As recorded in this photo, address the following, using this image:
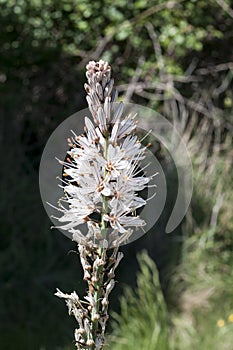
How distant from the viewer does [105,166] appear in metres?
1.29

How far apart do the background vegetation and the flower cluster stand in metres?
3.28

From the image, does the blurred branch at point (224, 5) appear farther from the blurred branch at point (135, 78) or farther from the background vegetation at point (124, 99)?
the blurred branch at point (135, 78)

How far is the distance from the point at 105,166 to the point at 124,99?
4.22 meters

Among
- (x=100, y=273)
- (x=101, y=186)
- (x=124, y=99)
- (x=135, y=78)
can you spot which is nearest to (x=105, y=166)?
(x=101, y=186)

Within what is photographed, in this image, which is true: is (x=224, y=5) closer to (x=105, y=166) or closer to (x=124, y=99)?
(x=124, y=99)

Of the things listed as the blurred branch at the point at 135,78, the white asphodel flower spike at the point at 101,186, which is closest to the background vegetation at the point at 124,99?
the blurred branch at the point at 135,78

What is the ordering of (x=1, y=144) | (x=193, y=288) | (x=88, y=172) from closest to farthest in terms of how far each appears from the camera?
(x=88, y=172) → (x=193, y=288) → (x=1, y=144)

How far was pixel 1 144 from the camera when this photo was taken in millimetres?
5539

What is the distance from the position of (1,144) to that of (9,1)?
1.07 metres

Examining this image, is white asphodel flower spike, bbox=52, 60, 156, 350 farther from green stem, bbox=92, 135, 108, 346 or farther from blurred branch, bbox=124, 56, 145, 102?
blurred branch, bbox=124, 56, 145, 102

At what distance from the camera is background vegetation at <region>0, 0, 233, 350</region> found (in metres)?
4.94

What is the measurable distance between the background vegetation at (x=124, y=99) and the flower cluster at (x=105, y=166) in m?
3.28

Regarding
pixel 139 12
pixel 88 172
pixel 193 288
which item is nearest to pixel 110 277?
pixel 88 172

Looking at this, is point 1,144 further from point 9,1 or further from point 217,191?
point 217,191
